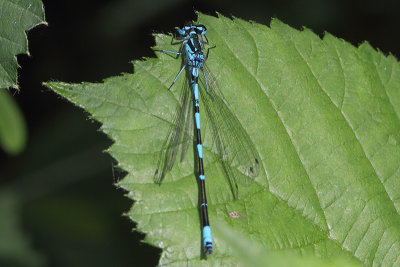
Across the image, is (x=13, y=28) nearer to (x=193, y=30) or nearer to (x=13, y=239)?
(x=193, y=30)

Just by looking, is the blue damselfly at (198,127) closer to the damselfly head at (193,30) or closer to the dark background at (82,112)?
the damselfly head at (193,30)

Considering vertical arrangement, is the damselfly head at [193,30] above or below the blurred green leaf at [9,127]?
above

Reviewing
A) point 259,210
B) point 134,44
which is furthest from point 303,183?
point 134,44

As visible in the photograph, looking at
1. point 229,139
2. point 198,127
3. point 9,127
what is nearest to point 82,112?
point 9,127

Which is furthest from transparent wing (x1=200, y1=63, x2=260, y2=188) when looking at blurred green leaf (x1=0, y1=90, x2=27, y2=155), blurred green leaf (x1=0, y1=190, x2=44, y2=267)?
blurred green leaf (x1=0, y1=190, x2=44, y2=267)

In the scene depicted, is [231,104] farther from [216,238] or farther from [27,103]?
[27,103]

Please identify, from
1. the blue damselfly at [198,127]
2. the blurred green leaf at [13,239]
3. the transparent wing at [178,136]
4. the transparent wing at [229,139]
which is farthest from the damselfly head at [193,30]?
the blurred green leaf at [13,239]
